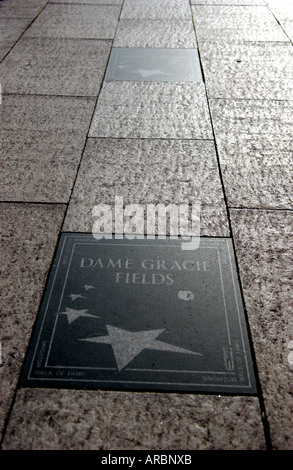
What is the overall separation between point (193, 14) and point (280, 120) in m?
3.49

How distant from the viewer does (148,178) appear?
146 inches

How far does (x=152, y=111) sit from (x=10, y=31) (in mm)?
3272

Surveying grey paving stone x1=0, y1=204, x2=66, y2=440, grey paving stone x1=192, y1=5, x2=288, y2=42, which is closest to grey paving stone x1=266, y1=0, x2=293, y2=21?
grey paving stone x1=192, y1=5, x2=288, y2=42

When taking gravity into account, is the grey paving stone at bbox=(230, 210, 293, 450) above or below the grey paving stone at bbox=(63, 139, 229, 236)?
below

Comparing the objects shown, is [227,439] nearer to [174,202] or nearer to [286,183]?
[174,202]

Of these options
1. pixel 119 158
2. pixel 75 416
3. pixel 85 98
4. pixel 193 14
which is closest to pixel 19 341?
pixel 75 416

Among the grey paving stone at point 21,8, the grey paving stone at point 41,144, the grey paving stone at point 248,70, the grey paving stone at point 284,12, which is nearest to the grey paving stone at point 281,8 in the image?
the grey paving stone at point 284,12

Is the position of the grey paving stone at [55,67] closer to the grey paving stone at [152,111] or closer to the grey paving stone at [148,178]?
the grey paving stone at [152,111]

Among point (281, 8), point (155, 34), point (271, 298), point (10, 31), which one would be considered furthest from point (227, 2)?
point (271, 298)

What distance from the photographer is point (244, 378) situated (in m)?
2.35

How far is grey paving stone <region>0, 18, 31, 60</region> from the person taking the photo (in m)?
6.03

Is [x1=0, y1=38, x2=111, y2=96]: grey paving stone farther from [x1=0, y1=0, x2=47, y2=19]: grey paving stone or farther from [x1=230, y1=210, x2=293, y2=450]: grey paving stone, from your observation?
[x1=230, y1=210, x2=293, y2=450]: grey paving stone

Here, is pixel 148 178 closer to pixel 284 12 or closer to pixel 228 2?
pixel 284 12
